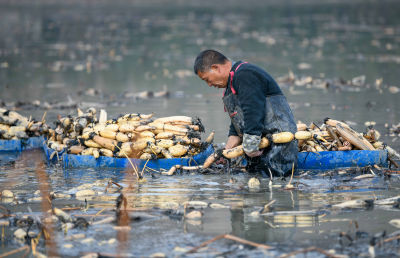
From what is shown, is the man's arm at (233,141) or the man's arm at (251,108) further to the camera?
the man's arm at (233,141)

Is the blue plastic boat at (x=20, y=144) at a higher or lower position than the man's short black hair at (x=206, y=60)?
lower

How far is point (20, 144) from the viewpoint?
10.7 m

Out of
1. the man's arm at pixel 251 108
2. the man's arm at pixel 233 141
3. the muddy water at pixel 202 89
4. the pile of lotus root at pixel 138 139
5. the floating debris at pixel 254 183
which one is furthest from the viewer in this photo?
the pile of lotus root at pixel 138 139

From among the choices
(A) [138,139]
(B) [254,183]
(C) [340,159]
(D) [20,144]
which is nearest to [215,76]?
(B) [254,183]

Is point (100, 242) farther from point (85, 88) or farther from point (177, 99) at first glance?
point (85, 88)

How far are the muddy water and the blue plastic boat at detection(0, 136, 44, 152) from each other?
37 cm

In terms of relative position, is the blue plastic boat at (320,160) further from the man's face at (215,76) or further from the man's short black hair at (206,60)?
the man's short black hair at (206,60)

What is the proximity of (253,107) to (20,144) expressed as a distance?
4324 mm

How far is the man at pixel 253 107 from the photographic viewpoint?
26.5 ft

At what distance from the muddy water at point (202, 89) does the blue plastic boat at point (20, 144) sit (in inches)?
14.4

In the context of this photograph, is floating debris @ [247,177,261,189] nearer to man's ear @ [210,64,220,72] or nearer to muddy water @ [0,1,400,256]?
muddy water @ [0,1,400,256]

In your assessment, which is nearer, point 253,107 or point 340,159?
point 253,107

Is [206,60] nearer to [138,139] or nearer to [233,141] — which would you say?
[233,141]

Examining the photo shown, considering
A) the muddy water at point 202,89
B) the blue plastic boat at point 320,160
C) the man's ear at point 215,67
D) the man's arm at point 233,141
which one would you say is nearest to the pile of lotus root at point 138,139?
the blue plastic boat at point 320,160
